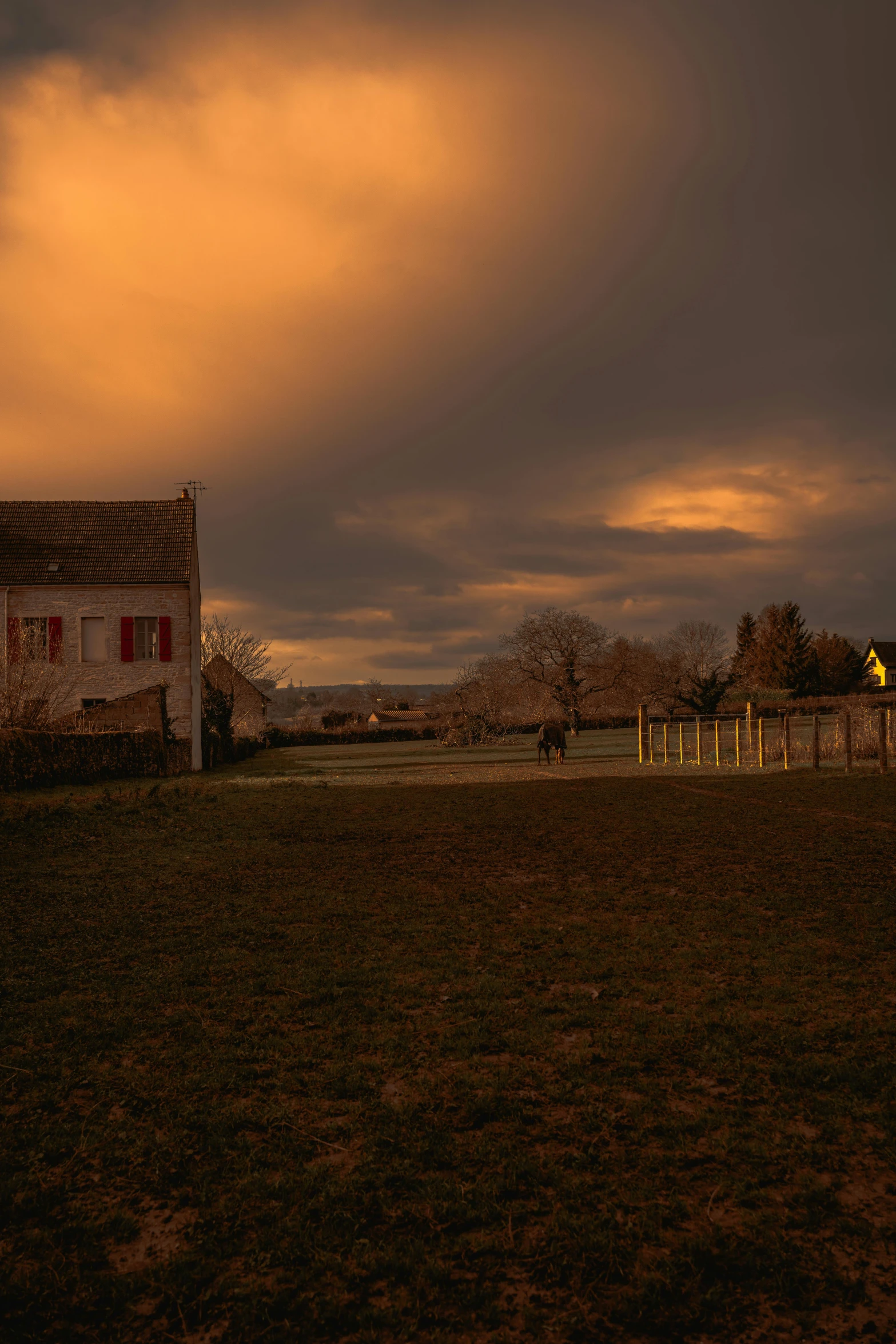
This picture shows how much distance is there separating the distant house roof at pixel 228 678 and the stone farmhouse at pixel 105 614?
65.6ft

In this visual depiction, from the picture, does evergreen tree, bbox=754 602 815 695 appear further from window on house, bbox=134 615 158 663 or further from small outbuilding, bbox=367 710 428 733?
window on house, bbox=134 615 158 663

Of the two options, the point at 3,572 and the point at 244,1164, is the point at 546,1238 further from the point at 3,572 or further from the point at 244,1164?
the point at 3,572

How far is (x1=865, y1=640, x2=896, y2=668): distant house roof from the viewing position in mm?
95625

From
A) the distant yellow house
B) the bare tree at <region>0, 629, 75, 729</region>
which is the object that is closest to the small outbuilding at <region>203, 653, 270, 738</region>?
the bare tree at <region>0, 629, 75, 729</region>

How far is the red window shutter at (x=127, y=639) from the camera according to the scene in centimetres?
2945

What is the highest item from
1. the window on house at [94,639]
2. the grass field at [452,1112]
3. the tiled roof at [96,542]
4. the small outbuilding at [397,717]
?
the tiled roof at [96,542]

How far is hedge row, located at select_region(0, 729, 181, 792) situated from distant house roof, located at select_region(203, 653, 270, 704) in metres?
25.7

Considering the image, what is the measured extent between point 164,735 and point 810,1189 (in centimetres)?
2509

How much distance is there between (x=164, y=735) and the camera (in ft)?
85.7

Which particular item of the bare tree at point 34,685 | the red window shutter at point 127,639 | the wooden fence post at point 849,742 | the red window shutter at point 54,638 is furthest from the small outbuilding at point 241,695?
the wooden fence post at point 849,742

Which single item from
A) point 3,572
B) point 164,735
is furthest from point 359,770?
point 3,572

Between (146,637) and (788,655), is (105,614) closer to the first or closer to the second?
(146,637)

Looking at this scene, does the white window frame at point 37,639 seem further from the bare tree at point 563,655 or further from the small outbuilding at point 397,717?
the small outbuilding at point 397,717

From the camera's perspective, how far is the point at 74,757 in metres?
21.1
